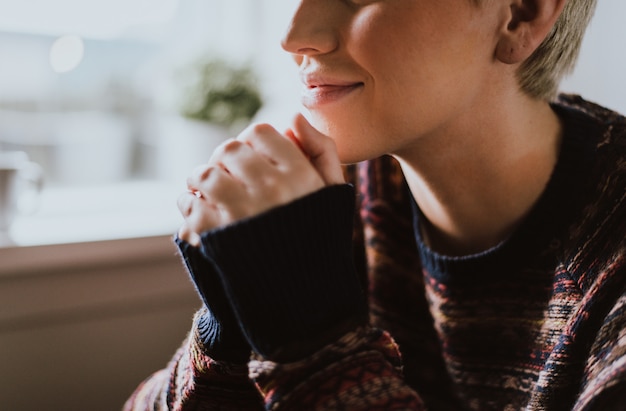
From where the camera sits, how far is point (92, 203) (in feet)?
4.61

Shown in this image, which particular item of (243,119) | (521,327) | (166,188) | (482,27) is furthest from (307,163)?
(166,188)

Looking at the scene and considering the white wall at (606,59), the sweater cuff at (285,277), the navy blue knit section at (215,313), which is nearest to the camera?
the sweater cuff at (285,277)

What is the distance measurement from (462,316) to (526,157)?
25 centimetres

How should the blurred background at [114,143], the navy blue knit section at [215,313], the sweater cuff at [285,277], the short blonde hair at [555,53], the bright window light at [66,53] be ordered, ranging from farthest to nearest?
the bright window light at [66,53], the blurred background at [114,143], the short blonde hair at [555,53], the navy blue knit section at [215,313], the sweater cuff at [285,277]

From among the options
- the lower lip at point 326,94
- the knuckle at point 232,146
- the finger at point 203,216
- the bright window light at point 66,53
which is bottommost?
the finger at point 203,216

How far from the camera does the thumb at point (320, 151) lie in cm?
74

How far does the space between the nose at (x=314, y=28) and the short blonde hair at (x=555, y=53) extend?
0.97 ft

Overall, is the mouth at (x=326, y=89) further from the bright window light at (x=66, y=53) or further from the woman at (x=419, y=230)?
the bright window light at (x=66, y=53)

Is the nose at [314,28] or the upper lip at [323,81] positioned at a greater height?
the nose at [314,28]

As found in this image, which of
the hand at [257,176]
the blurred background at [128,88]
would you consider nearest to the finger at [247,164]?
the hand at [257,176]

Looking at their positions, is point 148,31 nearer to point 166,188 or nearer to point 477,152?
point 166,188

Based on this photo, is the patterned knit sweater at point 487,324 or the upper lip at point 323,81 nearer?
the patterned knit sweater at point 487,324

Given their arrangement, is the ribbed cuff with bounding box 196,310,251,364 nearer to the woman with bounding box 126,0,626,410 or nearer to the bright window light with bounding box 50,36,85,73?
the woman with bounding box 126,0,626,410

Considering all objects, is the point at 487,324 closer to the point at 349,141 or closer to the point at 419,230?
the point at 419,230
